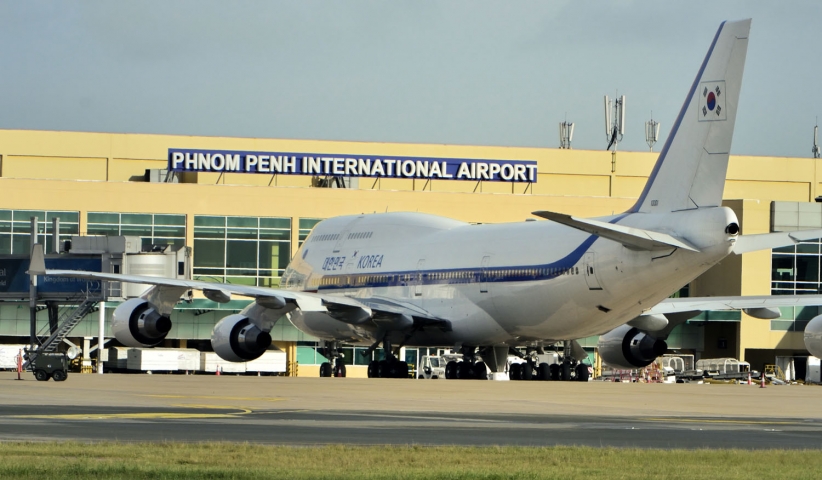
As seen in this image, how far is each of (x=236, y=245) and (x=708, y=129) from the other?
44854 mm

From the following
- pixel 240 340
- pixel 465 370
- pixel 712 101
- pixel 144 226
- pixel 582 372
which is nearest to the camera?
pixel 712 101

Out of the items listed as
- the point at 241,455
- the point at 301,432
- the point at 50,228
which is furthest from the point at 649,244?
the point at 50,228

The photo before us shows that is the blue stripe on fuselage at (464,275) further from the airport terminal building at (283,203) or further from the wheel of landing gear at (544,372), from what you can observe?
the airport terminal building at (283,203)

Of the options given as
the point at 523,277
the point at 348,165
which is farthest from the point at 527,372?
the point at 348,165

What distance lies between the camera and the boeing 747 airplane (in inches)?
1319

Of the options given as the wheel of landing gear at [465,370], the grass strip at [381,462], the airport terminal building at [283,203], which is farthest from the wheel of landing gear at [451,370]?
the grass strip at [381,462]

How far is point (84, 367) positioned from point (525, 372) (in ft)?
93.3

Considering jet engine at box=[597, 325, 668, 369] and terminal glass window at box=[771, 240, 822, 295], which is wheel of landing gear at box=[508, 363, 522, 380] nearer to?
jet engine at box=[597, 325, 668, 369]

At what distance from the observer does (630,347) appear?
42.4 metres

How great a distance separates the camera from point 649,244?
111 feet

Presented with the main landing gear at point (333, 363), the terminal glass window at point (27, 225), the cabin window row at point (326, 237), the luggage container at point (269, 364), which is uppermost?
the terminal glass window at point (27, 225)

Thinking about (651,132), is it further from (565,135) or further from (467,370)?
(467,370)

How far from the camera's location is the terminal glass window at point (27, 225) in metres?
72.4

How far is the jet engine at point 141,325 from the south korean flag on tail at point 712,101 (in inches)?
688
